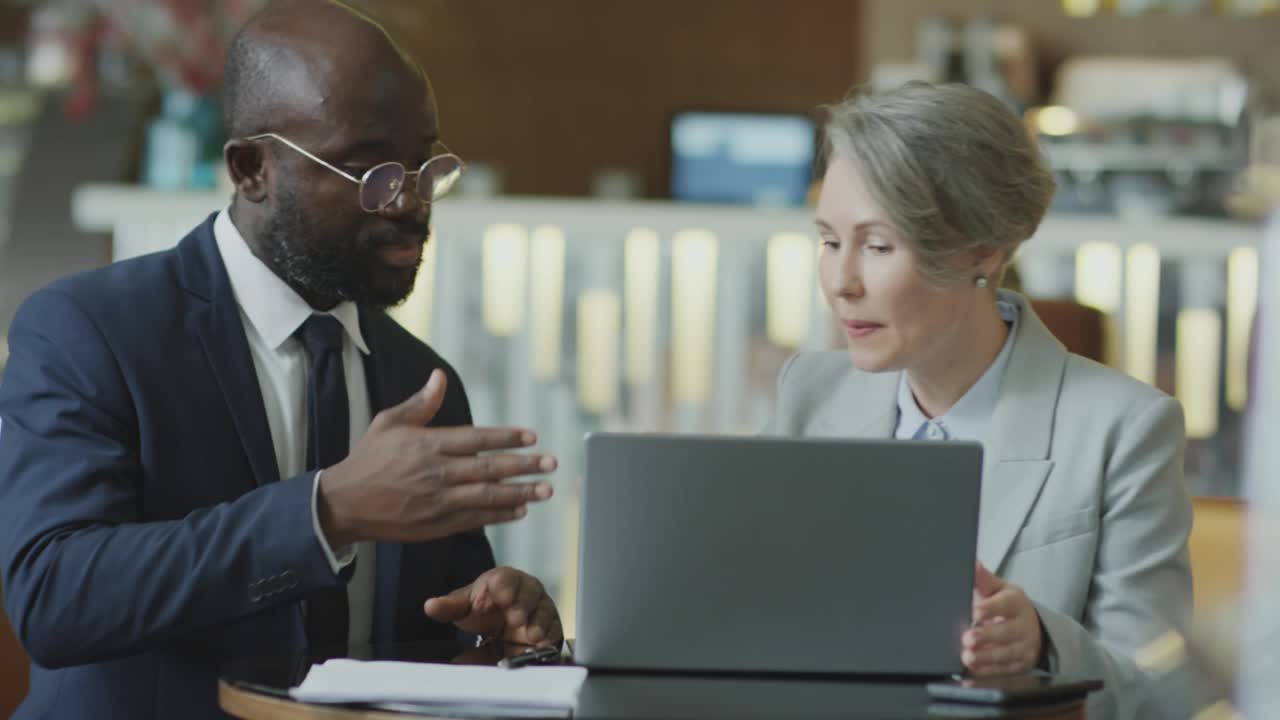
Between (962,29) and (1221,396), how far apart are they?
6.38ft

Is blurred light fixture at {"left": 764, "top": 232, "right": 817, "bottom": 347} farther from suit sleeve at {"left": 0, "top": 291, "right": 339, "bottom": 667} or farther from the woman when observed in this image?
suit sleeve at {"left": 0, "top": 291, "right": 339, "bottom": 667}

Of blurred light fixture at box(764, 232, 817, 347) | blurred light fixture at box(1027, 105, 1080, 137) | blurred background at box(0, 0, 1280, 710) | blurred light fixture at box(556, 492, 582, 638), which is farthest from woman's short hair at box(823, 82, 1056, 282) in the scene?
blurred light fixture at box(1027, 105, 1080, 137)

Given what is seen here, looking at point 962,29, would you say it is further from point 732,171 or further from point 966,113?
point 966,113

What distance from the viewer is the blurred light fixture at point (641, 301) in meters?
3.84

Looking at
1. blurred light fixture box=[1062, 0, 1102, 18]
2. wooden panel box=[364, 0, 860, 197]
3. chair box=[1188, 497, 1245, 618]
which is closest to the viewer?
chair box=[1188, 497, 1245, 618]

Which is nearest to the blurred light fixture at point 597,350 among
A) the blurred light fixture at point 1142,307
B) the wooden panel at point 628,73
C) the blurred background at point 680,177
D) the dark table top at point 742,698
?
the blurred background at point 680,177

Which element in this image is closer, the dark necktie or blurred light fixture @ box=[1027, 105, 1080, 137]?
the dark necktie

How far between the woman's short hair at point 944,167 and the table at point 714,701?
54 centimetres

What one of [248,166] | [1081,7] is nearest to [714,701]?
[248,166]

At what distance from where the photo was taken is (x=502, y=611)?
1838 mm

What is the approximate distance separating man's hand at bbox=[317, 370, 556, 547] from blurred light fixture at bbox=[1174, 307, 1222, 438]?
255cm

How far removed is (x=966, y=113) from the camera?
74.3 inches

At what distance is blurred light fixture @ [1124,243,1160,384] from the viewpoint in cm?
376

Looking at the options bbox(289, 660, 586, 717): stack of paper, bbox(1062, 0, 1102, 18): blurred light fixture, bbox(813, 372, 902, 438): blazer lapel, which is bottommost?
bbox(289, 660, 586, 717): stack of paper
